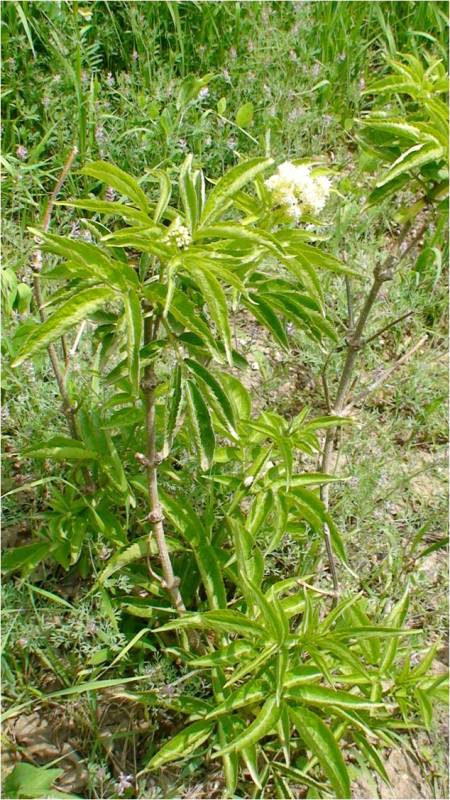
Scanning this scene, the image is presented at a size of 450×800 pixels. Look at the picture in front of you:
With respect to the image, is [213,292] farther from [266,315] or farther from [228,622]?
[228,622]

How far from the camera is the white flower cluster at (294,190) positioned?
62.1 inches

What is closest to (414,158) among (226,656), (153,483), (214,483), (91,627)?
(153,483)

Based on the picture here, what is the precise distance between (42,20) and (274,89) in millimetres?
847

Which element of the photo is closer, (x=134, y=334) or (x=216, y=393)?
(x=134, y=334)

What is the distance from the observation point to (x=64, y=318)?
1327 mm

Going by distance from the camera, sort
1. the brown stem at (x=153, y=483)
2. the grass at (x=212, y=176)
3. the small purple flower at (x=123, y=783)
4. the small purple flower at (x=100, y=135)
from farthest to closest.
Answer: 1. the small purple flower at (x=100, y=135)
2. the grass at (x=212, y=176)
3. the small purple flower at (x=123, y=783)
4. the brown stem at (x=153, y=483)

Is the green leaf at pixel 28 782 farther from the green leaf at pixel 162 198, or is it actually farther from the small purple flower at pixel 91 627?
the green leaf at pixel 162 198

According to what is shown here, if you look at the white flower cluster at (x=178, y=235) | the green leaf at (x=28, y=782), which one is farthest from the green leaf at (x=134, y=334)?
the green leaf at (x=28, y=782)

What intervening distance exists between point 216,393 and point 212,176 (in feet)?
5.95

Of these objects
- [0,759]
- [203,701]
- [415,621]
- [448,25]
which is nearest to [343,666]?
[203,701]

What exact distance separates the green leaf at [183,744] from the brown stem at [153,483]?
0.24 metres

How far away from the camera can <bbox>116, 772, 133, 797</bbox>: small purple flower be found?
178cm

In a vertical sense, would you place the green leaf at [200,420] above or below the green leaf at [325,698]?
above

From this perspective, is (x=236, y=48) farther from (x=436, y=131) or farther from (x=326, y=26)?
(x=436, y=131)
